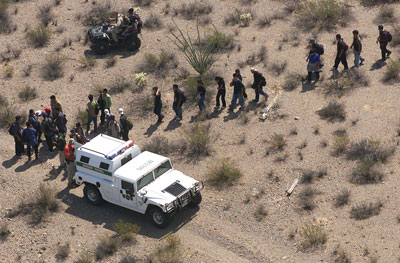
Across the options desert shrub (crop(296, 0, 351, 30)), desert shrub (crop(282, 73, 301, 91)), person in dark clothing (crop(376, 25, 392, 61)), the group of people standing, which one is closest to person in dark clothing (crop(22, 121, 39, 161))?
desert shrub (crop(282, 73, 301, 91))

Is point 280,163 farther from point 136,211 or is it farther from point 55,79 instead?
point 55,79

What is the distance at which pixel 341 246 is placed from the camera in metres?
18.5

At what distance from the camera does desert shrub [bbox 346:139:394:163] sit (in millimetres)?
21500

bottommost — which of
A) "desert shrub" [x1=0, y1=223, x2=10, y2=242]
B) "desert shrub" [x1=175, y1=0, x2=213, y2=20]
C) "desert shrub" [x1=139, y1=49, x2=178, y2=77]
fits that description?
"desert shrub" [x1=0, y1=223, x2=10, y2=242]

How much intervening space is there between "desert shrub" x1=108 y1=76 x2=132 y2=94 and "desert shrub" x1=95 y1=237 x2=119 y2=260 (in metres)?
9.27

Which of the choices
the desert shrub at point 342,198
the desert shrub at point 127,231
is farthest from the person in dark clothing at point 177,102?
the desert shrub at point 342,198

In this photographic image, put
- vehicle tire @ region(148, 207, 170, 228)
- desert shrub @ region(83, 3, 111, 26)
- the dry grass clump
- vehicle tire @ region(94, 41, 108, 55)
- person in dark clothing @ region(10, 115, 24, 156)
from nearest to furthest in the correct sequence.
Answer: vehicle tire @ region(148, 207, 170, 228) → the dry grass clump → person in dark clothing @ region(10, 115, 24, 156) → vehicle tire @ region(94, 41, 108, 55) → desert shrub @ region(83, 3, 111, 26)

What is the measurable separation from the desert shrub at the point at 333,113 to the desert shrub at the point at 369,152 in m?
2.09

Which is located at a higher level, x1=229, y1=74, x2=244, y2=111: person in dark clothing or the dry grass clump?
x1=229, y1=74, x2=244, y2=111: person in dark clothing

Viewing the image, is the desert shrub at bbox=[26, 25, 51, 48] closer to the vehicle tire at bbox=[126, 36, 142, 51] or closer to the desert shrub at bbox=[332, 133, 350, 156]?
the vehicle tire at bbox=[126, 36, 142, 51]

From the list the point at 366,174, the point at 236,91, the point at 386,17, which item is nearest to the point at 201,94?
the point at 236,91

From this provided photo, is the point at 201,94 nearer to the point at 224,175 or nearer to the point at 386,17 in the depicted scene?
the point at 224,175

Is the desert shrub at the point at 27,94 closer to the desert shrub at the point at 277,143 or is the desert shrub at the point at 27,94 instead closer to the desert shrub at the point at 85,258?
the desert shrub at the point at 85,258

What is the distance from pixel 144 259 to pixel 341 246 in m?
5.62
